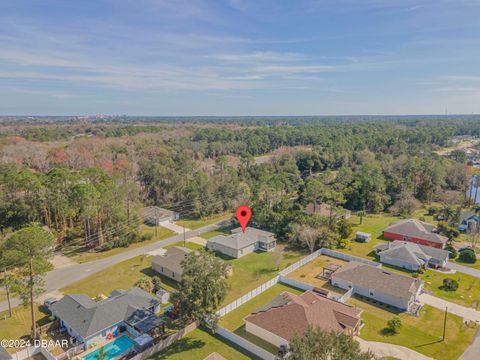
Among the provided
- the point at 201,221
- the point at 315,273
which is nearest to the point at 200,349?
the point at 315,273

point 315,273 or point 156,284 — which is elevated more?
point 156,284

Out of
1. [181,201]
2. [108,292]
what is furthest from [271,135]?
[108,292]

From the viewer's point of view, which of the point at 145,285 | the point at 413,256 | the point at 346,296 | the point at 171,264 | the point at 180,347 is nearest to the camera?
the point at 180,347

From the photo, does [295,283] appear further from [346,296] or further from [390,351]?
[390,351]

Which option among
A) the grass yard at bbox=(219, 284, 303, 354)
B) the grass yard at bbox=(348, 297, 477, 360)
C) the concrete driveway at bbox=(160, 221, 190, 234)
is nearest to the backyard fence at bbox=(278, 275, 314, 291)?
the grass yard at bbox=(219, 284, 303, 354)

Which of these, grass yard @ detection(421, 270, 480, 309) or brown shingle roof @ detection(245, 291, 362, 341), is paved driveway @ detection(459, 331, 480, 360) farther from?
brown shingle roof @ detection(245, 291, 362, 341)

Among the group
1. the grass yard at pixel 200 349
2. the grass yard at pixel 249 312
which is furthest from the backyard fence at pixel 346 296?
the grass yard at pixel 200 349

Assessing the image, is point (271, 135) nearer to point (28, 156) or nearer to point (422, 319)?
point (28, 156)
